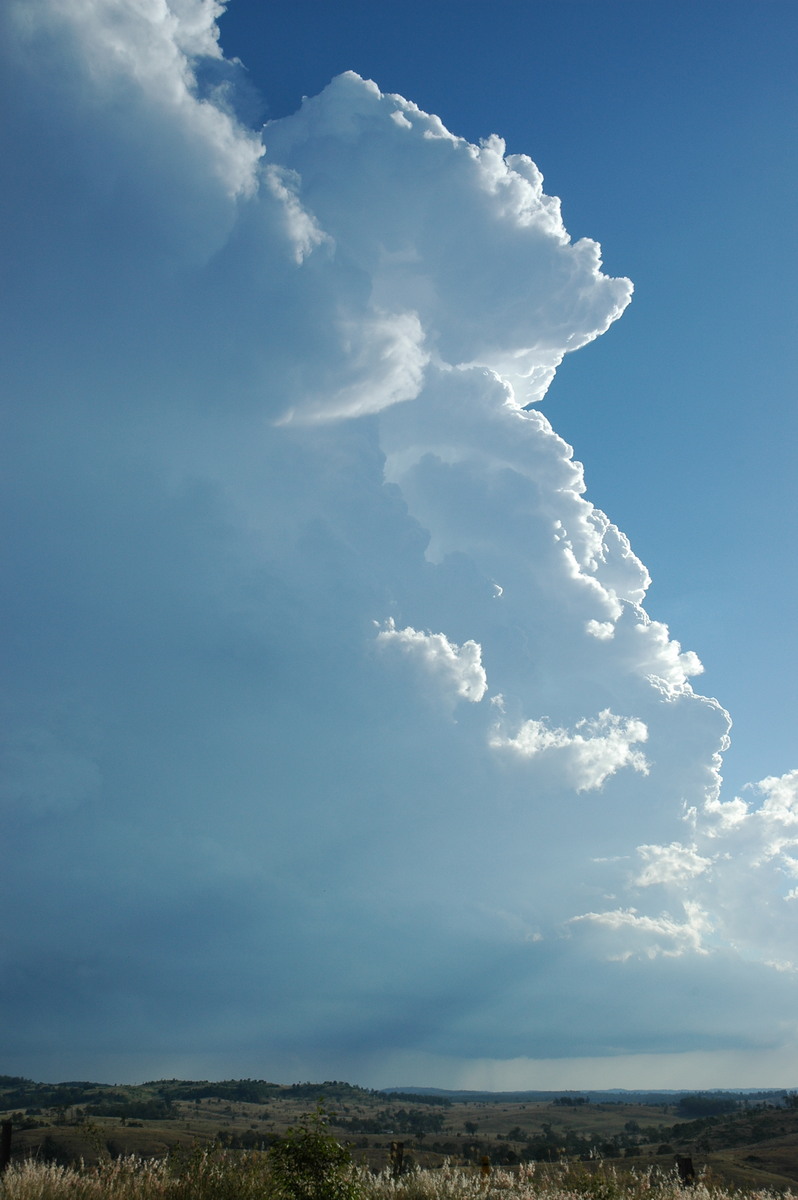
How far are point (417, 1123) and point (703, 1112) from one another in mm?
49374

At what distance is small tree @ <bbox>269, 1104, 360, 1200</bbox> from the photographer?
1356 cm

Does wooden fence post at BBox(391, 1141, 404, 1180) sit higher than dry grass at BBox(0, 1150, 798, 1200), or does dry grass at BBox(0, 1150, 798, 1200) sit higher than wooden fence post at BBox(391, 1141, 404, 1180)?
dry grass at BBox(0, 1150, 798, 1200)

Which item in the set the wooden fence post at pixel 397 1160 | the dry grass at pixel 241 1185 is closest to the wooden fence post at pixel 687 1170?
the dry grass at pixel 241 1185

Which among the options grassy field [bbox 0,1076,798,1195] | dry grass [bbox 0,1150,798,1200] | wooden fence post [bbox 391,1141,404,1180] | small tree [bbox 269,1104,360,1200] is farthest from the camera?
grassy field [bbox 0,1076,798,1195]

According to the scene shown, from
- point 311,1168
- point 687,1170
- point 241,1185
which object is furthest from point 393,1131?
point 311,1168

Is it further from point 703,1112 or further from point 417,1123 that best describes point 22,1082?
point 703,1112

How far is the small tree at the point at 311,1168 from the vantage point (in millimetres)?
13562

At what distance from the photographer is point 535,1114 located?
103 metres

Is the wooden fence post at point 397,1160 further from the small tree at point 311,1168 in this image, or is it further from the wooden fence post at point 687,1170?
the small tree at point 311,1168

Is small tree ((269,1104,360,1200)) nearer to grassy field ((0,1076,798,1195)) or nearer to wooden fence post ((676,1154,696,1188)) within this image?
grassy field ((0,1076,798,1195))

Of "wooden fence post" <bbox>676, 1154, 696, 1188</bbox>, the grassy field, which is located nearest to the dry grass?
the grassy field

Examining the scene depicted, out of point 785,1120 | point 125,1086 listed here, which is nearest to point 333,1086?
point 125,1086

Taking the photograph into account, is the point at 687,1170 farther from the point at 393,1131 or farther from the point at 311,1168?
the point at 393,1131

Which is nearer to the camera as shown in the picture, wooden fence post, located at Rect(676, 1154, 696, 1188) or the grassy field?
wooden fence post, located at Rect(676, 1154, 696, 1188)
